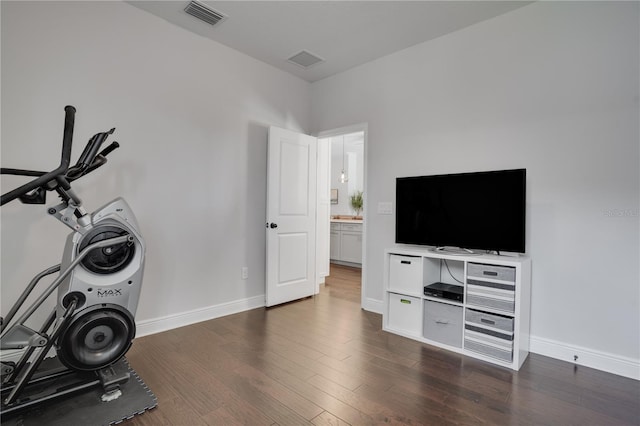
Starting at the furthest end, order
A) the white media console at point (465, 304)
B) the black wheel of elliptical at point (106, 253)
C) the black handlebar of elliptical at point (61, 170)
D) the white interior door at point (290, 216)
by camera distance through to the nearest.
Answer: the white interior door at point (290, 216) → the white media console at point (465, 304) → the black wheel of elliptical at point (106, 253) → the black handlebar of elliptical at point (61, 170)

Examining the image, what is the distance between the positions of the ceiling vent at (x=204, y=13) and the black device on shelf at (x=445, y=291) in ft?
9.95

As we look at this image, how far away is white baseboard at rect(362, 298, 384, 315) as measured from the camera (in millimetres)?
3655

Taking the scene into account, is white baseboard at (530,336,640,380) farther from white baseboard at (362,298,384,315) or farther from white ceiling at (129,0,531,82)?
white ceiling at (129,0,531,82)

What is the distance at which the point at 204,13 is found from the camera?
290 centimetres

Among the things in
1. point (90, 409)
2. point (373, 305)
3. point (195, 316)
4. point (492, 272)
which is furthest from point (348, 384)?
point (195, 316)

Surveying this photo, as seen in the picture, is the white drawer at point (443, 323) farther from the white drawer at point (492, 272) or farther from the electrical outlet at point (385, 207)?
the electrical outlet at point (385, 207)

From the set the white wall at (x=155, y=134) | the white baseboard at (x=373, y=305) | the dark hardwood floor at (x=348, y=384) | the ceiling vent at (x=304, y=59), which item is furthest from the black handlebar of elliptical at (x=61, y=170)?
the white baseboard at (x=373, y=305)

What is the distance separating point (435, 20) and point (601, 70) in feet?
4.43

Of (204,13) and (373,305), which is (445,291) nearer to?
(373,305)

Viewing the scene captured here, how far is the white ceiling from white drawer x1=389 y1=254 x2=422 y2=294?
2145mm

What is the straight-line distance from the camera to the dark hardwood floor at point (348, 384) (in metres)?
1.82

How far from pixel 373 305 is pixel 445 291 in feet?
3.73

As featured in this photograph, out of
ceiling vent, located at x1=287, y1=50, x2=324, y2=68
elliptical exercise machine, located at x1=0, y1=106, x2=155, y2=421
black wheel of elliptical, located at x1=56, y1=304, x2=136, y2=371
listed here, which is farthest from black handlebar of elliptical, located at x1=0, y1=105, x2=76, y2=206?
ceiling vent, located at x1=287, y1=50, x2=324, y2=68

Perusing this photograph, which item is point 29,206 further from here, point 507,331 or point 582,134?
point 582,134
